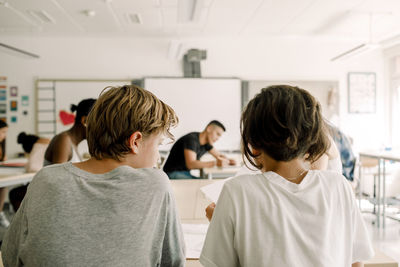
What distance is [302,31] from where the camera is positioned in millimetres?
4719

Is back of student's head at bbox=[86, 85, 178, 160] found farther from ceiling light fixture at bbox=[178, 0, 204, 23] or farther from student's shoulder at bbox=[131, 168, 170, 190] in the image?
ceiling light fixture at bbox=[178, 0, 204, 23]

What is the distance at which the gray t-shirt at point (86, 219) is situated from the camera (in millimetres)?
654

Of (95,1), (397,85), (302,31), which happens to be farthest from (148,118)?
(397,85)

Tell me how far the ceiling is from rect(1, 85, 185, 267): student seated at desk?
2.76m

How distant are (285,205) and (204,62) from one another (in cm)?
445

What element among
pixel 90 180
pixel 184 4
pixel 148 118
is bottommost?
pixel 90 180

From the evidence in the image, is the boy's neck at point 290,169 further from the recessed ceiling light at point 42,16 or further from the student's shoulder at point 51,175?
the recessed ceiling light at point 42,16

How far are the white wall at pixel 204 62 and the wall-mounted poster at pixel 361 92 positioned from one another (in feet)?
0.29

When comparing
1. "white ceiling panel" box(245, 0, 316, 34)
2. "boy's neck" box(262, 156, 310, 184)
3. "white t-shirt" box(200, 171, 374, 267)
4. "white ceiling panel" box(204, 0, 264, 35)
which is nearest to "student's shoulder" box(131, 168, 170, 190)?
"white t-shirt" box(200, 171, 374, 267)

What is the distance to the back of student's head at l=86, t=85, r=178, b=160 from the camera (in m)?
0.77

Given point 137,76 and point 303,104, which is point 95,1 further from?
point 303,104

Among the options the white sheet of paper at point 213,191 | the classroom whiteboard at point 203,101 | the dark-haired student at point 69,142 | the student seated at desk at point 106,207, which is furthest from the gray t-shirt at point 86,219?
the classroom whiteboard at point 203,101

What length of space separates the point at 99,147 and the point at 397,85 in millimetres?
5677

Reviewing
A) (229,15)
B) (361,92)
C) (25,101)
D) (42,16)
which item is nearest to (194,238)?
(229,15)
